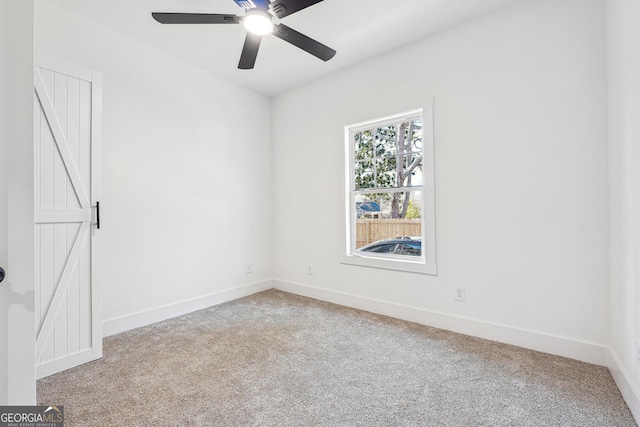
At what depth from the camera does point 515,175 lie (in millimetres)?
2451

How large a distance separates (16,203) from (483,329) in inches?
123

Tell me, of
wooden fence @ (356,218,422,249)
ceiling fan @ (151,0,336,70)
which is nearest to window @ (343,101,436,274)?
wooden fence @ (356,218,422,249)

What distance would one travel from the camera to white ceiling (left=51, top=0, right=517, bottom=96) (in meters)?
2.46

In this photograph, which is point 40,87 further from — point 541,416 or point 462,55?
point 541,416

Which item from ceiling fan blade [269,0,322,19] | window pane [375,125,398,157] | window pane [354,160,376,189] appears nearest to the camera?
ceiling fan blade [269,0,322,19]

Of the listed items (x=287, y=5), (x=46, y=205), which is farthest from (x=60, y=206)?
(x=287, y=5)

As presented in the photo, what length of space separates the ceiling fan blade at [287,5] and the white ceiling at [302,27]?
0.65 meters

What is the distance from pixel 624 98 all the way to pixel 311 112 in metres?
2.94

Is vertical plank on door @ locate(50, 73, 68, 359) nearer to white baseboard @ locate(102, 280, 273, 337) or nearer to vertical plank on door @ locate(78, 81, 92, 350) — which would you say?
vertical plank on door @ locate(78, 81, 92, 350)

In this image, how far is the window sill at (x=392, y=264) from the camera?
2928mm

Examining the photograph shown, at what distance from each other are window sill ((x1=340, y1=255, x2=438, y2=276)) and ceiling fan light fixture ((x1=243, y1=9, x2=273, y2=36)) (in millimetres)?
2390

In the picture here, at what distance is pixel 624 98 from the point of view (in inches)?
69.9

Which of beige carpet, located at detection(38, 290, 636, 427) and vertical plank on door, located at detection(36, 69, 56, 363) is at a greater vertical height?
vertical plank on door, located at detection(36, 69, 56, 363)

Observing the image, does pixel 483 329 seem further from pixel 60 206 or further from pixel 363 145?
pixel 60 206
